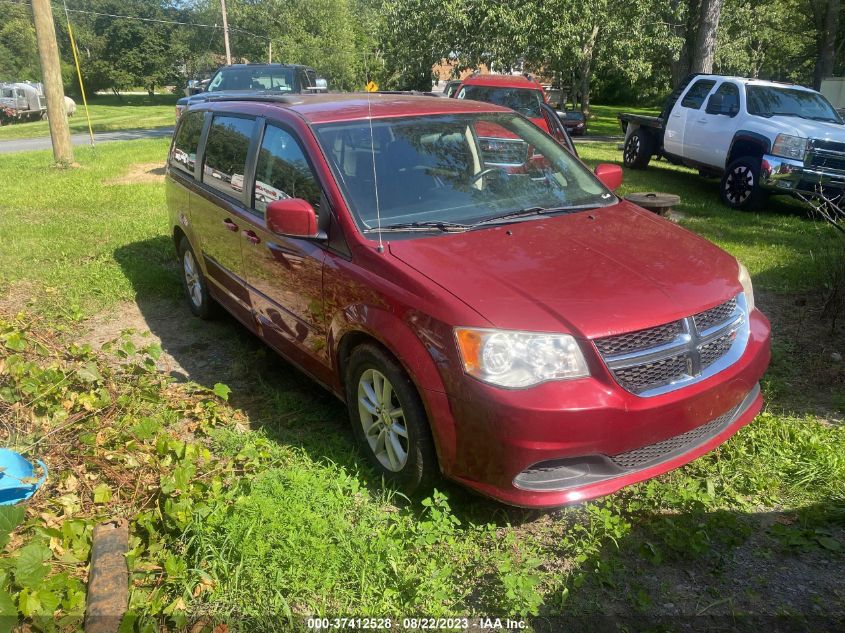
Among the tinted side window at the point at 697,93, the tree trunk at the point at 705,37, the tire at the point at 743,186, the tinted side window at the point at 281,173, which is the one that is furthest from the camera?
the tree trunk at the point at 705,37

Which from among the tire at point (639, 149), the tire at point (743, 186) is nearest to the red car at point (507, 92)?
the tire at point (639, 149)

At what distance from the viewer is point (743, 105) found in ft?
33.7

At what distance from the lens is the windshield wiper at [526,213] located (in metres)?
3.53

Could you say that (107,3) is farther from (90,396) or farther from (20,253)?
(90,396)

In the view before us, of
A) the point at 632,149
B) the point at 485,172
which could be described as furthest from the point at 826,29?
the point at 485,172

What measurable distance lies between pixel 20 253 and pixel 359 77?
25.8m

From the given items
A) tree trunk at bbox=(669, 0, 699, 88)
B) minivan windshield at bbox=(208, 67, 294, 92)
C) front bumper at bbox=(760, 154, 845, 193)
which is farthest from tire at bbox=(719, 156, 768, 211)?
tree trunk at bbox=(669, 0, 699, 88)

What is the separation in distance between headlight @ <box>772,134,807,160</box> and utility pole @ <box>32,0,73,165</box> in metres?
12.6

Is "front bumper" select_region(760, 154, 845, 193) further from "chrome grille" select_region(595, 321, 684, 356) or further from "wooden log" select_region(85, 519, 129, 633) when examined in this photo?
"wooden log" select_region(85, 519, 129, 633)

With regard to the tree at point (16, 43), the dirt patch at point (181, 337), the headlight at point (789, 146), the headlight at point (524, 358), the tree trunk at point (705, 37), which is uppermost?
the tree at point (16, 43)

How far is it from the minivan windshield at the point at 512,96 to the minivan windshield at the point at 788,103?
327 cm

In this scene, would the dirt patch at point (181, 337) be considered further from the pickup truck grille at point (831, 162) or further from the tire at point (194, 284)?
the pickup truck grille at point (831, 162)

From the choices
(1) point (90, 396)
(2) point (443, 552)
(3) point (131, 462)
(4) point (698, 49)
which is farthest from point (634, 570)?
(4) point (698, 49)

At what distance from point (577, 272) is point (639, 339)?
43 centimetres
